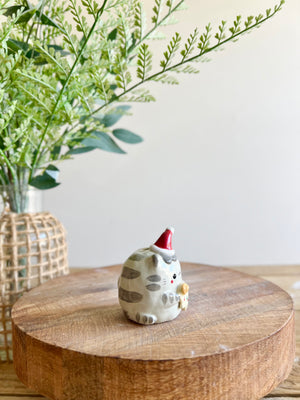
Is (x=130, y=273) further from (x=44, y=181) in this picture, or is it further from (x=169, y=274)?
(x=44, y=181)

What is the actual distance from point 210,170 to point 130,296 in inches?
35.1

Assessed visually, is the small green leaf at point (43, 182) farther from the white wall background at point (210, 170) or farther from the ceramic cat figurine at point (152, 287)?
the white wall background at point (210, 170)

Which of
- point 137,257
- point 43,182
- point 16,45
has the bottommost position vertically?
point 137,257

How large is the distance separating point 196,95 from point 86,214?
22.3 inches

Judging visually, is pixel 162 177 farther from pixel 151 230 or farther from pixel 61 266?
pixel 61 266

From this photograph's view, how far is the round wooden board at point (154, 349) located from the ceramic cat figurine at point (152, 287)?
21mm

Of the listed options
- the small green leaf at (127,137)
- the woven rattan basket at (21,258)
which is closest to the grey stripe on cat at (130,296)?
the woven rattan basket at (21,258)

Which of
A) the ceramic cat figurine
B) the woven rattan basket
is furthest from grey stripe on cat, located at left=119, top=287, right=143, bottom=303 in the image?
the woven rattan basket

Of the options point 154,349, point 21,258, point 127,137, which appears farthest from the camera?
point 127,137

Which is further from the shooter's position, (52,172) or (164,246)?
(52,172)

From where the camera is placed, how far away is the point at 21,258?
0.89 metres

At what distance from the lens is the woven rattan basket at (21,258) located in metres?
0.88

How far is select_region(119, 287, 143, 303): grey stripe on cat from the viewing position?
70cm

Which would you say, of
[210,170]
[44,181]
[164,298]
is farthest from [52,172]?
[210,170]
